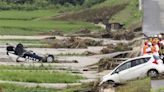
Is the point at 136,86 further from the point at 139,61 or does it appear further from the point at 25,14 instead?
the point at 25,14

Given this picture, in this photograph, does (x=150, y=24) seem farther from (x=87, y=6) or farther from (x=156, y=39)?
(x=87, y=6)

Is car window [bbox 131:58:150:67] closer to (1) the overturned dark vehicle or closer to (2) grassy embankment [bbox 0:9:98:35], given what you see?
(1) the overturned dark vehicle

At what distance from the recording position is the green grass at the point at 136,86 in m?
25.4

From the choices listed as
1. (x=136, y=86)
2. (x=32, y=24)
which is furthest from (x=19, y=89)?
(x=32, y=24)

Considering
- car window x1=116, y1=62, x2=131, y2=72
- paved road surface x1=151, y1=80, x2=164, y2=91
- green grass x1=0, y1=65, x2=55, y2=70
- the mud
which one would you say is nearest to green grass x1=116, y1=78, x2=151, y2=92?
paved road surface x1=151, y1=80, x2=164, y2=91

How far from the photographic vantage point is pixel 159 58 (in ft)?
99.7

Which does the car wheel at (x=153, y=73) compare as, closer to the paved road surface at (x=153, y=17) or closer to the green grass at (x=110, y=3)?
the paved road surface at (x=153, y=17)

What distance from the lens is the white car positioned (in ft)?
97.0

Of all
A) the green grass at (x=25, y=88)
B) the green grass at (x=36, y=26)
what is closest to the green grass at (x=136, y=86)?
the green grass at (x=25, y=88)

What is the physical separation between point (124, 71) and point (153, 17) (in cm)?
3267

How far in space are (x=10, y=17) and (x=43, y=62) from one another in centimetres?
4512

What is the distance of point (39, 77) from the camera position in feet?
111

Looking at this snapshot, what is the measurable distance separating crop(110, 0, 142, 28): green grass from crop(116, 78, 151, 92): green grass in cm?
3744

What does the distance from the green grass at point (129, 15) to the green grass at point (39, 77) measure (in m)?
30.9
